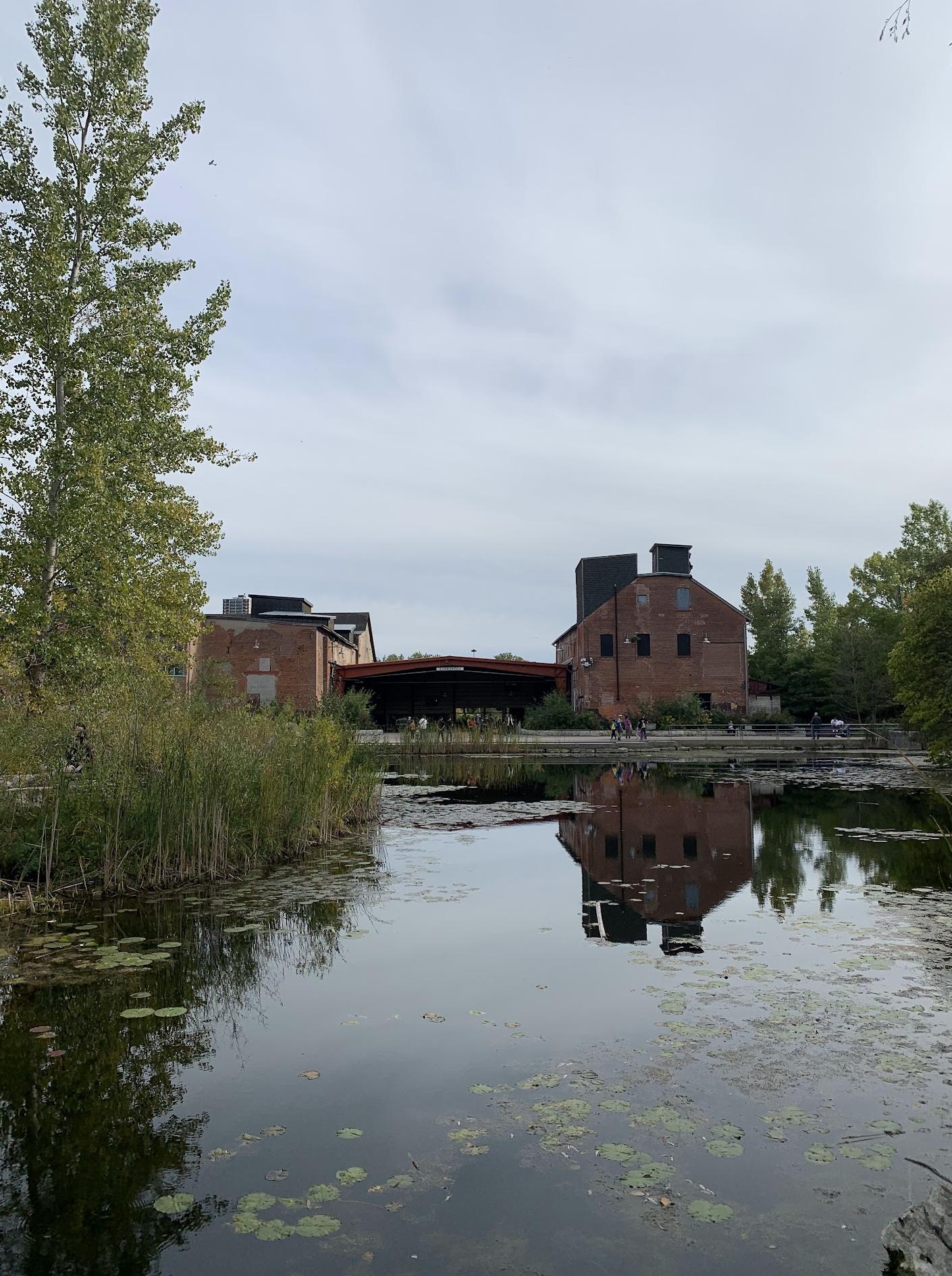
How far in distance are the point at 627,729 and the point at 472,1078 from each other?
116 ft

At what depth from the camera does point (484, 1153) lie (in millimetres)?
3781

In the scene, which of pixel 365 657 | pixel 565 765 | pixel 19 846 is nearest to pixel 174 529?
pixel 19 846

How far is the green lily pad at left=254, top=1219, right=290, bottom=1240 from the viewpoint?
320 cm

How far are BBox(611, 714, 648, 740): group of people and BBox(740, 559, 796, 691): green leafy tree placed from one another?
46.3ft

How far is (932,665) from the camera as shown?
20047 mm

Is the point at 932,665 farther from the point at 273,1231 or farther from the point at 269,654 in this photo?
the point at 269,654

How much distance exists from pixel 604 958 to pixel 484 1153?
311 cm

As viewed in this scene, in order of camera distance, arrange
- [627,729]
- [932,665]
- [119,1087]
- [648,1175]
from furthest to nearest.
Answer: [627,729] < [932,665] < [119,1087] < [648,1175]

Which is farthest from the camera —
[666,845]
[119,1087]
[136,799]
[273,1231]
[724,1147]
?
[666,845]

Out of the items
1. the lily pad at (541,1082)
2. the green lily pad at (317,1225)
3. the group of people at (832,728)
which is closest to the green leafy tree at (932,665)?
the group of people at (832,728)

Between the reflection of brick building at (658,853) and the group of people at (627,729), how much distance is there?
1749 cm

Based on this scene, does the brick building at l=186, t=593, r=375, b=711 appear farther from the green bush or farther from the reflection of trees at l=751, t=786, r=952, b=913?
the reflection of trees at l=751, t=786, r=952, b=913

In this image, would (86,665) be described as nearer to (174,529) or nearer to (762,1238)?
(174,529)

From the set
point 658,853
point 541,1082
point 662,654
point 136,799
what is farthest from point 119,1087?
point 662,654
